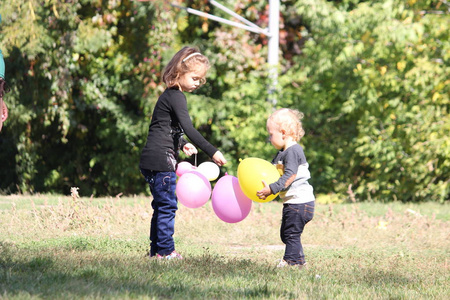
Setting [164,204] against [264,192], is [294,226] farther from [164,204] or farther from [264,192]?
[164,204]

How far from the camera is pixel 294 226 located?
5902mm

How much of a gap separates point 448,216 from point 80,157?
9918 mm

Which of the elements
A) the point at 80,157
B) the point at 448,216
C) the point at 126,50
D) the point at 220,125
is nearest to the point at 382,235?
the point at 448,216

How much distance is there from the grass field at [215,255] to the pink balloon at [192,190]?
0.52 meters

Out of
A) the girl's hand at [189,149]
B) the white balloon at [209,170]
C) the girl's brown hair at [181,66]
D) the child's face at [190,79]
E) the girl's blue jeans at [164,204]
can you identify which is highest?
the girl's brown hair at [181,66]

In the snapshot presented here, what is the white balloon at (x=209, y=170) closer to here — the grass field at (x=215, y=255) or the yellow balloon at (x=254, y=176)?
the yellow balloon at (x=254, y=176)

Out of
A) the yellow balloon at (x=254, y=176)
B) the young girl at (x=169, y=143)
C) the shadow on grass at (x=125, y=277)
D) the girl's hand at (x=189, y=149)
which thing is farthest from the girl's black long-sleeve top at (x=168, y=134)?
the shadow on grass at (x=125, y=277)

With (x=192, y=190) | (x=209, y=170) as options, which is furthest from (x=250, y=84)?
(x=192, y=190)

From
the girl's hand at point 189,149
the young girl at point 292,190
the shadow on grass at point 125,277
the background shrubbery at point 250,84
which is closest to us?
the shadow on grass at point 125,277

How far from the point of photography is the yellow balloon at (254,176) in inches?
219

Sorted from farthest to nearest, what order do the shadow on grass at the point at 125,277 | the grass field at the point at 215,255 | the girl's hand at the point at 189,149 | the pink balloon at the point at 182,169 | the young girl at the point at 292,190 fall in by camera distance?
the pink balloon at the point at 182,169 → the girl's hand at the point at 189,149 → the young girl at the point at 292,190 → the grass field at the point at 215,255 → the shadow on grass at the point at 125,277

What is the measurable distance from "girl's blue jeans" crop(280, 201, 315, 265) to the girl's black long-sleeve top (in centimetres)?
96

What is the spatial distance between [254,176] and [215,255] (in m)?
1.14

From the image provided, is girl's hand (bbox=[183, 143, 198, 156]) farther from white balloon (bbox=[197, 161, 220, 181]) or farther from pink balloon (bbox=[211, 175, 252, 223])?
pink balloon (bbox=[211, 175, 252, 223])
